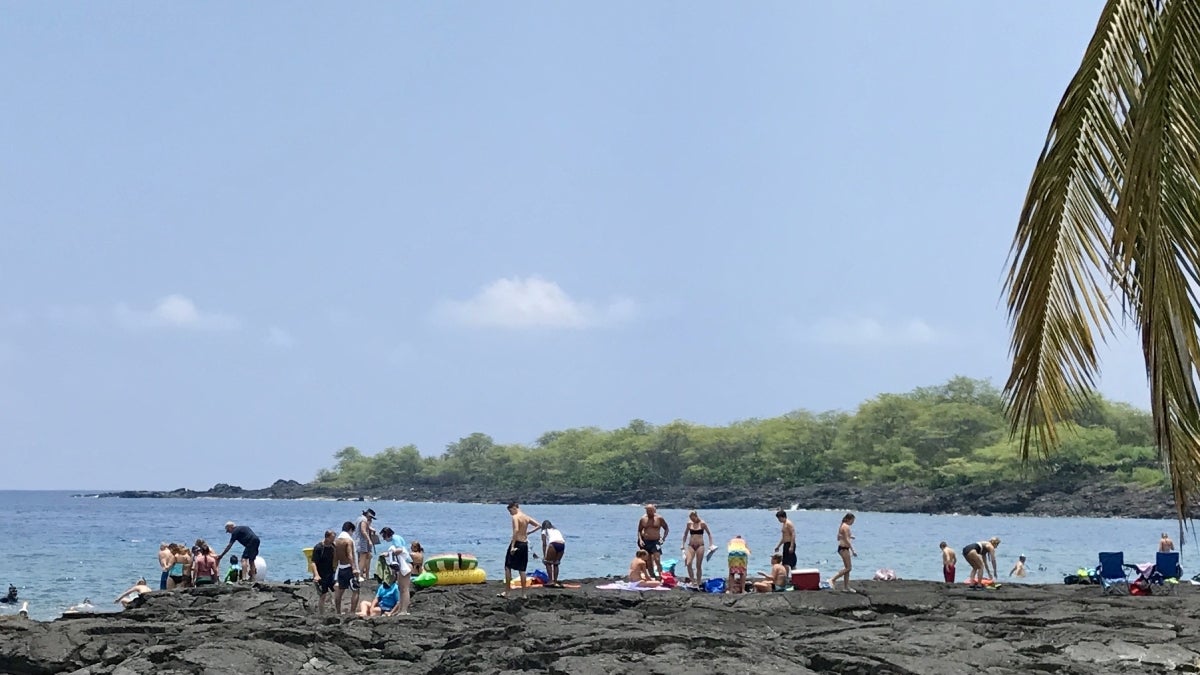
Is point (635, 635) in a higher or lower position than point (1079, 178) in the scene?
lower

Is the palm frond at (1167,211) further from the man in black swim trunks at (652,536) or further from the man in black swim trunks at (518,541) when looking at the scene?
the man in black swim trunks at (652,536)

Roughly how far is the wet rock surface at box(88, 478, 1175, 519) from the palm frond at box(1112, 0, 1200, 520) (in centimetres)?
6719

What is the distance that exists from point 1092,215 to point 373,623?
1298cm

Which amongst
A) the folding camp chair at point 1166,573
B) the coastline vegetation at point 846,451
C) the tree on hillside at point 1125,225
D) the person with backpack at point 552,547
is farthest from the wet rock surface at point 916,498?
the tree on hillside at point 1125,225

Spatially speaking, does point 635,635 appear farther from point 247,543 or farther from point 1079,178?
point 247,543

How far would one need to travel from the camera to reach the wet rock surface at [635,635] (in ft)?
41.7

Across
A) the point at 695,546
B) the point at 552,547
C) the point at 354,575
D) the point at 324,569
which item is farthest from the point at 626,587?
the point at 324,569

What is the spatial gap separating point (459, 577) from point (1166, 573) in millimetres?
12947

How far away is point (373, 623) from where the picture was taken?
1698 cm

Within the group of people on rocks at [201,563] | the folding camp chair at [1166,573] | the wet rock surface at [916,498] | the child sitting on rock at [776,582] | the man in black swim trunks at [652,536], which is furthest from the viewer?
the wet rock surface at [916,498]

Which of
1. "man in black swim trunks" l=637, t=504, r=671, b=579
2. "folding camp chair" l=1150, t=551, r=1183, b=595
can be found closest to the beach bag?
"man in black swim trunks" l=637, t=504, r=671, b=579

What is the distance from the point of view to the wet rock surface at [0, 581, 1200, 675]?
12.7 m

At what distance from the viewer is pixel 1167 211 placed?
5.58 meters

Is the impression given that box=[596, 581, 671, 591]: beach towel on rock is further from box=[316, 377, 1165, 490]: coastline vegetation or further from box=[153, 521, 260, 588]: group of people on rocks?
box=[316, 377, 1165, 490]: coastline vegetation
